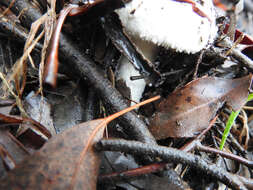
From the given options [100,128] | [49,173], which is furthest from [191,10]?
[49,173]

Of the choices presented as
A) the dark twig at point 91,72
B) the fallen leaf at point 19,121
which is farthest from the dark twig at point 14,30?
the fallen leaf at point 19,121

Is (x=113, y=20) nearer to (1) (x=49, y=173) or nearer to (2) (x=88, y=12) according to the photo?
(2) (x=88, y=12)

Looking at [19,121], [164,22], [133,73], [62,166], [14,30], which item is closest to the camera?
[62,166]

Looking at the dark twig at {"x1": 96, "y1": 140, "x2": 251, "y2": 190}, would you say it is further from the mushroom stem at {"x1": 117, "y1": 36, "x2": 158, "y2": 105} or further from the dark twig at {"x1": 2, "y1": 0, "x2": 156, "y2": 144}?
the mushroom stem at {"x1": 117, "y1": 36, "x2": 158, "y2": 105}

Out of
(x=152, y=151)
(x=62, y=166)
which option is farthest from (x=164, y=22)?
(x=62, y=166)

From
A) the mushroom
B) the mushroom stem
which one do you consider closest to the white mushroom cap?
the mushroom

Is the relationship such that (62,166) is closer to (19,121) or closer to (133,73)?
(19,121)
